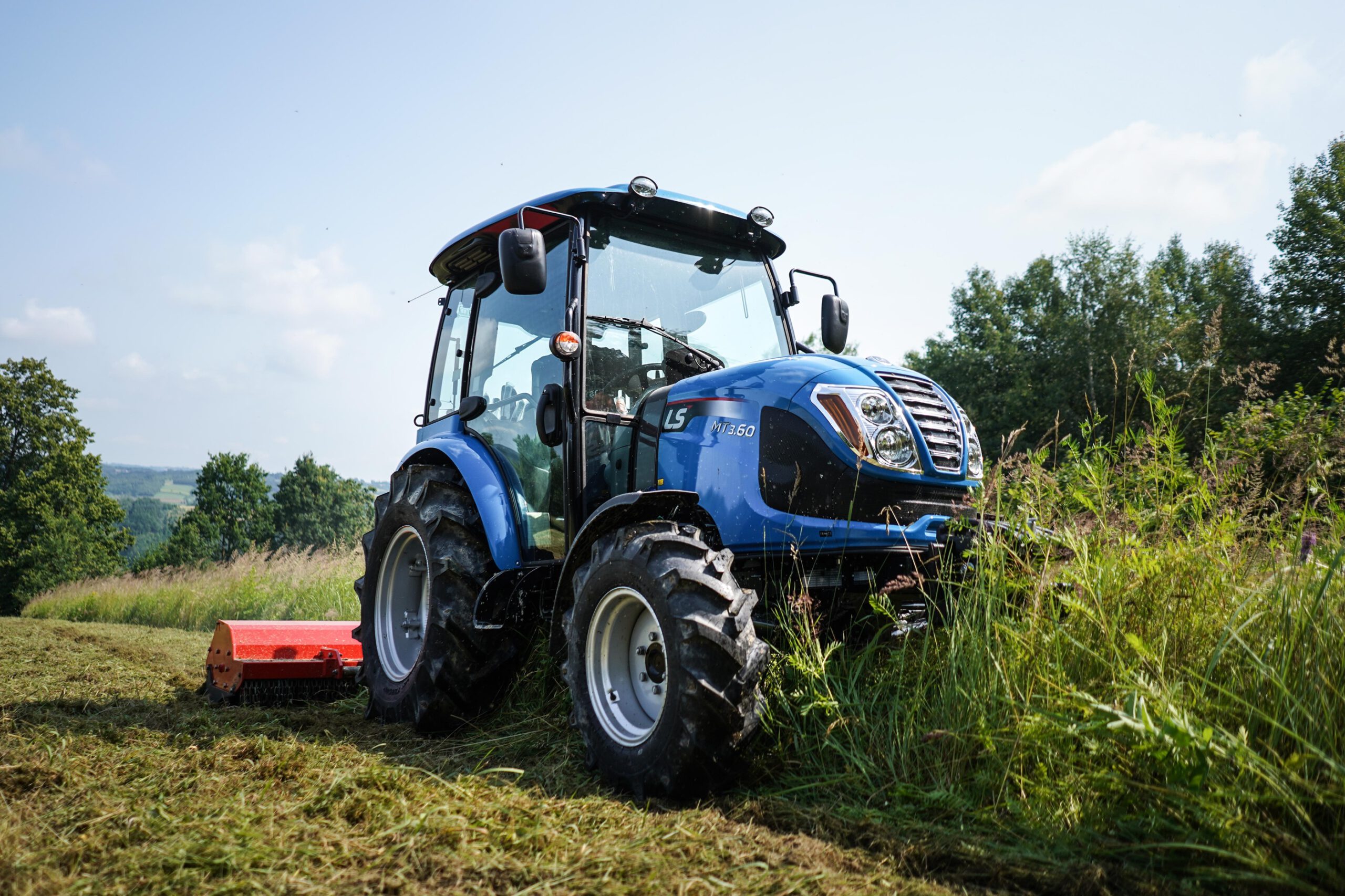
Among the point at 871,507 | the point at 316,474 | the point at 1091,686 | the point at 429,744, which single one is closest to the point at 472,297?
the point at 429,744

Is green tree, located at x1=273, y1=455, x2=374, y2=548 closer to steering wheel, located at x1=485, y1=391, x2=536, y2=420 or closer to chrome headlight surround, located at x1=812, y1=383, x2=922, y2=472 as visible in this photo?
steering wheel, located at x1=485, y1=391, x2=536, y2=420

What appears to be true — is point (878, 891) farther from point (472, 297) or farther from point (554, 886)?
point (472, 297)

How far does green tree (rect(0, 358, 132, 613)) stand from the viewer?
112 feet

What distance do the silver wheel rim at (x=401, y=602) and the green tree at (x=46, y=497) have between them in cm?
3644

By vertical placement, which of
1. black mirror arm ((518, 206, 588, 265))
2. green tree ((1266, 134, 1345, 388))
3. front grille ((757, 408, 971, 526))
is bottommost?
front grille ((757, 408, 971, 526))

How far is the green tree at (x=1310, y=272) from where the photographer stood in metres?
19.3

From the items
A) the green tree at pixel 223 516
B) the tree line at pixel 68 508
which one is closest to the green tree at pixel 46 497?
the tree line at pixel 68 508

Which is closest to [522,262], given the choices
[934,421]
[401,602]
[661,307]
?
[661,307]

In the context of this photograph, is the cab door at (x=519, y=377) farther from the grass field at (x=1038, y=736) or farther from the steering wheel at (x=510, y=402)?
the grass field at (x=1038, y=736)

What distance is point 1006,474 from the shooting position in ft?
12.4

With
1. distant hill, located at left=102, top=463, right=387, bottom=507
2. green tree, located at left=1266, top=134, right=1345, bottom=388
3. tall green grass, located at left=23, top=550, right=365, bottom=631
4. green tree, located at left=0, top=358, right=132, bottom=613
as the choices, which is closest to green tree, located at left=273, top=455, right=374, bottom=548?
green tree, located at left=0, top=358, right=132, bottom=613

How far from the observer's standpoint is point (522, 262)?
372 centimetres

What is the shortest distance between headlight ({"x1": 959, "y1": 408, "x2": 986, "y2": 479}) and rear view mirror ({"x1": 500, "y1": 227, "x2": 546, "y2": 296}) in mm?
1883

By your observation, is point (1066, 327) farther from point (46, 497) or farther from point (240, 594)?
point (46, 497)
